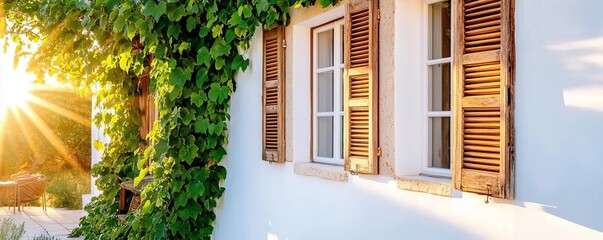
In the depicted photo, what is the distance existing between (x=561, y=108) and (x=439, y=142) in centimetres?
107

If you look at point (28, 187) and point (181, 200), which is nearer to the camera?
point (181, 200)

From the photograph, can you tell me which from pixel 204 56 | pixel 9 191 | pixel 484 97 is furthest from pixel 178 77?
pixel 9 191

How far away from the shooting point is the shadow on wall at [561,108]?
262cm

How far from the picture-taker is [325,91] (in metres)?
5.05

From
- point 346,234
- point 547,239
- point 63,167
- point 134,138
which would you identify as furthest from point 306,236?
point 63,167

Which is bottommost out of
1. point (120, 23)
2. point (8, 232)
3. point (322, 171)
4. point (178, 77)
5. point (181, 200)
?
point (8, 232)

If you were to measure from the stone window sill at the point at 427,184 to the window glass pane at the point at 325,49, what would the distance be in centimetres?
148

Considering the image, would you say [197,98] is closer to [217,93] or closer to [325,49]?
[217,93]

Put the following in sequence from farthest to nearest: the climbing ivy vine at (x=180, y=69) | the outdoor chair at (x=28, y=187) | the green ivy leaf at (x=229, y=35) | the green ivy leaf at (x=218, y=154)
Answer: the outdoor chair at (x=28, y=187) → the green ivy leaf at (x=218, y=154) → the climbing ivy vine at (x=180, y=69) → the green ivy leaf at (x=229, y=35)

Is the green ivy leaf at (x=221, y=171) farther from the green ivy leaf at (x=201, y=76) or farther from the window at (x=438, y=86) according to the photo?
the window at (x=438, y=86)

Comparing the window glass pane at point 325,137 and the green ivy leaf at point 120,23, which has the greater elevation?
the green ivy leaf at point 120,23

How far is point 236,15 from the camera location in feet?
17.0

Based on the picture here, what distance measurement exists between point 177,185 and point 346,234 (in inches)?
78.8

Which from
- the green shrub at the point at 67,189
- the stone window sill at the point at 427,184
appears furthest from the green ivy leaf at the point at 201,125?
the green shrub at the point at 67,189
